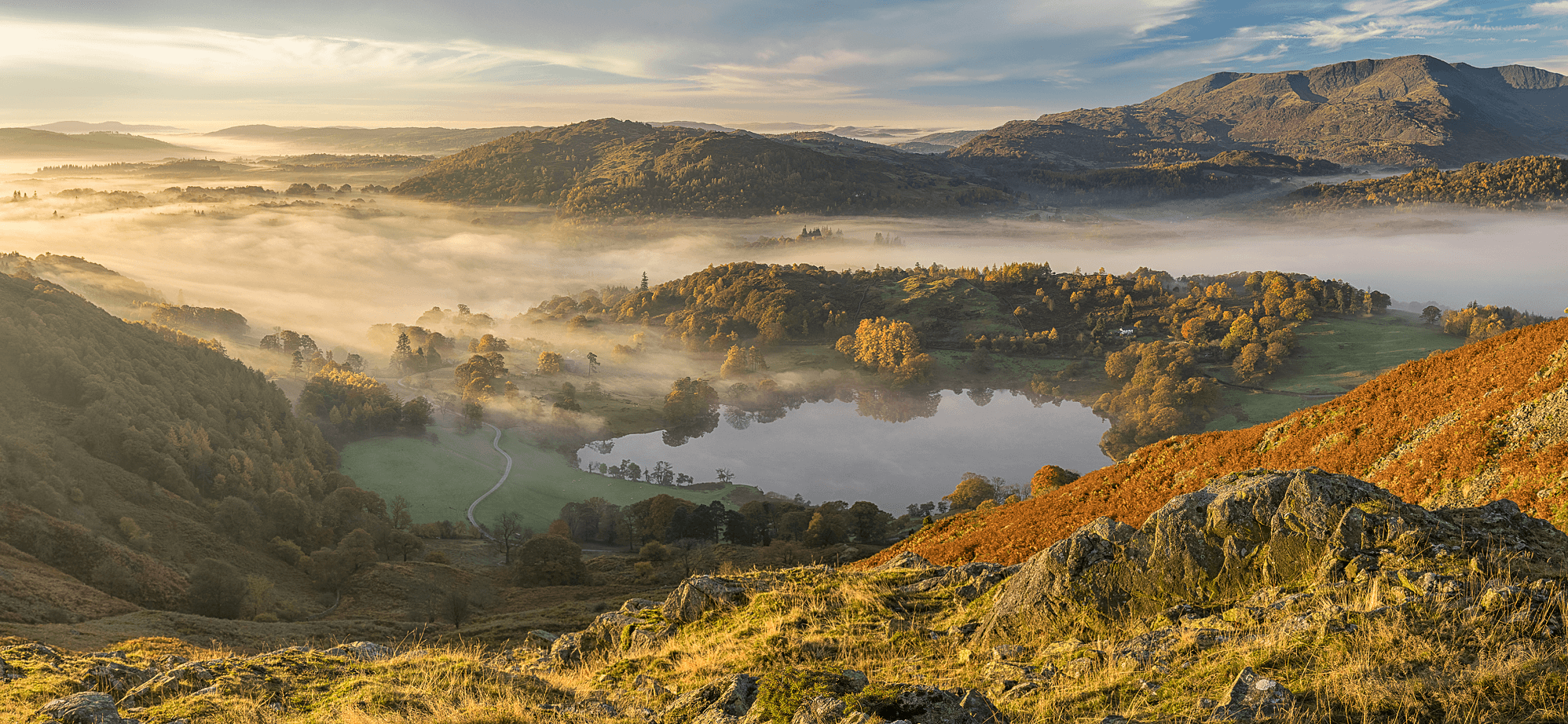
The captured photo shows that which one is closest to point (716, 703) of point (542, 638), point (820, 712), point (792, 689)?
point (792, 689)

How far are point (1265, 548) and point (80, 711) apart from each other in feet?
60.9

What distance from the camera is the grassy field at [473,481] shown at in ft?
424

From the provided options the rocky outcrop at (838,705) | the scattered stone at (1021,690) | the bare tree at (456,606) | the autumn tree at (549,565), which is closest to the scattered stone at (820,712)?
the rocky outcrop at (838,705)

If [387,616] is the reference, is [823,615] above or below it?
above

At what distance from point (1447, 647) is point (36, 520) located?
307 ft

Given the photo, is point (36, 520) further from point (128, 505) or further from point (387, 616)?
point (387, 616)

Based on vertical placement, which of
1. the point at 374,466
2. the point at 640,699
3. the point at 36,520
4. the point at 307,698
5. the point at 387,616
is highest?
the point at 640,699

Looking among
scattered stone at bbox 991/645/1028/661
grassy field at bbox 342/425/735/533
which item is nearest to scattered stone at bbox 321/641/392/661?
scattered stone at bbox 991/645/1028/661

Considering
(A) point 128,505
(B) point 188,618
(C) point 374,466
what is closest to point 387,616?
(B) point 188,618

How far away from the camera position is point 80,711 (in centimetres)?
1073

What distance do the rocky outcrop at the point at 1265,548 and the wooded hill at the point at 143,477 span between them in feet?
174

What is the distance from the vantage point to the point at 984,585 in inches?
607

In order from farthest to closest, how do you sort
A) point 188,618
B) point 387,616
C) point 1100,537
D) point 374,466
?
1. point 374,466
2. point 387,616
3. point 188,618
4. point 1100,537

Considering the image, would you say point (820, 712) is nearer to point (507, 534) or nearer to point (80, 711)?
point (80, 711)
